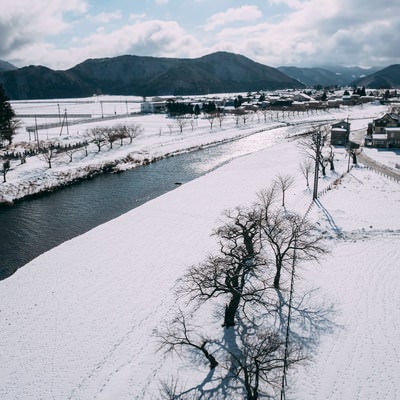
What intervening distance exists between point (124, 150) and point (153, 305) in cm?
3893

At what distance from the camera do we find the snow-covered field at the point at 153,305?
1275 centimetres

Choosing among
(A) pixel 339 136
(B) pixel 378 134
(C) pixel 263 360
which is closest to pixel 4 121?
(A) pixel 339 136

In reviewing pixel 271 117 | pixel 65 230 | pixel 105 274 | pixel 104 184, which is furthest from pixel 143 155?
pixel 271 117

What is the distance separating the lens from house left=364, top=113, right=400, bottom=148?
162 feet

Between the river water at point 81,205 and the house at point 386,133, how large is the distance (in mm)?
20398

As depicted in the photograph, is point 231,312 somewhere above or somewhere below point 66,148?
below

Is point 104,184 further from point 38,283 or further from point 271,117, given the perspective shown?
point 271,117

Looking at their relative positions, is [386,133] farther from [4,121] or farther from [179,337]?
[4,121]

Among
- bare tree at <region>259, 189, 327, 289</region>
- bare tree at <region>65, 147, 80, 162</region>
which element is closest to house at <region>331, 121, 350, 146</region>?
bare tree at <region>259, 189, 327, 289</region>

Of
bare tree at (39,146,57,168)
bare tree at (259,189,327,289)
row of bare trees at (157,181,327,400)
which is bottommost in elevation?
row of bare trees at (157,181,327,400)

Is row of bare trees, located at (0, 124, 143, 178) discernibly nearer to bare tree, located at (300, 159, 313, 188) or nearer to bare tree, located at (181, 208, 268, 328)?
bare tree, located at (181, 208, 268, 328)

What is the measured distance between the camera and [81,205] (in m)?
32.6

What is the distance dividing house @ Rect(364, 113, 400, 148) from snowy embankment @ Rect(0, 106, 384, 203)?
15.4 meters

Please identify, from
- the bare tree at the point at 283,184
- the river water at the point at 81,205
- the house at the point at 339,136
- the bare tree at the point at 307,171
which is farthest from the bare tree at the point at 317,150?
the river water at the point at 81,205
